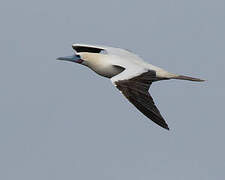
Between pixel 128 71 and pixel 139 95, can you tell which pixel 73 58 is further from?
pixel 139 95

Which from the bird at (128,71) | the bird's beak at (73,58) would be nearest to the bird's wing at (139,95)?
the bird at (128,71)

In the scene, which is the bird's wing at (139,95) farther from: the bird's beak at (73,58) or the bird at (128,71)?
the bird's beak at (73,58)

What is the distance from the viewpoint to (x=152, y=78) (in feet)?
101

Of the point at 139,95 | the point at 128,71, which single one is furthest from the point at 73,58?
the point at 139,95

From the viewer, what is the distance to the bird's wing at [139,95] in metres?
28.6

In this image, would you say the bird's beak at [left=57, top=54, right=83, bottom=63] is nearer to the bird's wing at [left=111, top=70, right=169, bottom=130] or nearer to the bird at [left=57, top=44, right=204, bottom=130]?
the bird at [left=57, top=44, right=204, bottom=130]

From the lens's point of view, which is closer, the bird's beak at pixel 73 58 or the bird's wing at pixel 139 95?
the bird's wing at pixel 139 95

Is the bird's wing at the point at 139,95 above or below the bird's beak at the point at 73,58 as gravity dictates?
below

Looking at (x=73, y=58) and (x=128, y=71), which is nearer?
(x=128, y=71)

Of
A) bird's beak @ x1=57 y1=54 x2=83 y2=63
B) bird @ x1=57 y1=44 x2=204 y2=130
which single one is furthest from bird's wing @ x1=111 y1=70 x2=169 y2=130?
bird's beak @ x1=57 y1=54 x2=83 y2=63

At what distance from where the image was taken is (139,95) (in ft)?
95.0

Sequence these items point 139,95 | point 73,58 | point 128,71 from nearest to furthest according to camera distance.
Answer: point 139,95 → point 128,71 → point 73,58

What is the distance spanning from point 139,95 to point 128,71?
1.72m

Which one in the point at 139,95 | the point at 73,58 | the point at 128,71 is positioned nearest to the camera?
the point at 139,95
